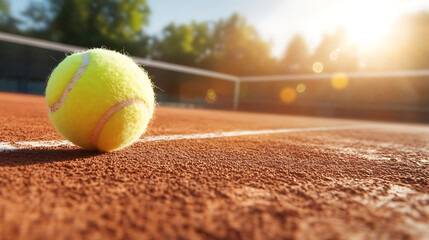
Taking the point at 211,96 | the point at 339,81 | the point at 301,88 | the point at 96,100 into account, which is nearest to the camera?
the point at 96,100

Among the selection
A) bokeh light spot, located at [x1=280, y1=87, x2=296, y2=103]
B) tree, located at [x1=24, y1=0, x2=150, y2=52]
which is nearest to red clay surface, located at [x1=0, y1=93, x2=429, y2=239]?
bokeh light spot, located at [x1=280, y1=87, x2=296, y2=103]

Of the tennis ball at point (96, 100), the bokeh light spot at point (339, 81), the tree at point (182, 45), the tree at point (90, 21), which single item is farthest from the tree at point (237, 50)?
the tennis ball at point (96, 100)

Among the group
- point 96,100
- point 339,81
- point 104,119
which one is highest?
point 339,81

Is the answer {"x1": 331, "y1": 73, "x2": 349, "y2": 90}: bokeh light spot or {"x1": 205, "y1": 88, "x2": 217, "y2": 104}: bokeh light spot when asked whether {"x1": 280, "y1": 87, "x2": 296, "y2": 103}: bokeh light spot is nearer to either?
{"x1": 331, "y1": 73, "x2": 349, "y2": 90}: bokeh light spot

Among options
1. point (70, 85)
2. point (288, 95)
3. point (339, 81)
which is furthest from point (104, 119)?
point (288, 95)

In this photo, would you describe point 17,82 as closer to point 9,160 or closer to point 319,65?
point 9,160

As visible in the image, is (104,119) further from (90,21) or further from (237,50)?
(237,50)
